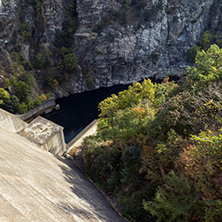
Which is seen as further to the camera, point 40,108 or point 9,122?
point 40,108

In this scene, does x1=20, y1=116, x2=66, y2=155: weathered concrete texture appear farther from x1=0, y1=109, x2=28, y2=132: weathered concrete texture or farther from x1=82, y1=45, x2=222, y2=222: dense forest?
x1=82, y1=45, x2=222, y2=222: dense forest

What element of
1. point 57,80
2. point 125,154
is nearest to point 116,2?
point 57,80

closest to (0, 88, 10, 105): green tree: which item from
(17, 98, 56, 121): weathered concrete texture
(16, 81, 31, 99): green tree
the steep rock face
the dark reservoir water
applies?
(16, 81, 31, 99): green tree

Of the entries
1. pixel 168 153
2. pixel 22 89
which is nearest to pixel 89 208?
pixel 168 153

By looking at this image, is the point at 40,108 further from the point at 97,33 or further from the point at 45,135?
the point at 45,135

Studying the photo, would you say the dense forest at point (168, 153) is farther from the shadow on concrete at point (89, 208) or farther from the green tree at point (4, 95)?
the green tree at point (4, 95)

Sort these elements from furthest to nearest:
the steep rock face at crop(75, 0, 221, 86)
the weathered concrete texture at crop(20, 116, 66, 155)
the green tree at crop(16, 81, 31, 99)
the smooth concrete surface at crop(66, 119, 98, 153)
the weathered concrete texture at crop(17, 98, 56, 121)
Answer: the steep rock face at crop(75, 0, 221, 86)
the green tree at crop(16, 81, 31, 99)
the weathered concrete texture at crop(17, 98, 56, 121)
the smooth concrete surface at crop(66, 119, 98, 153)
the weathered concrete texture at crop(20, 116, 66, 155)
